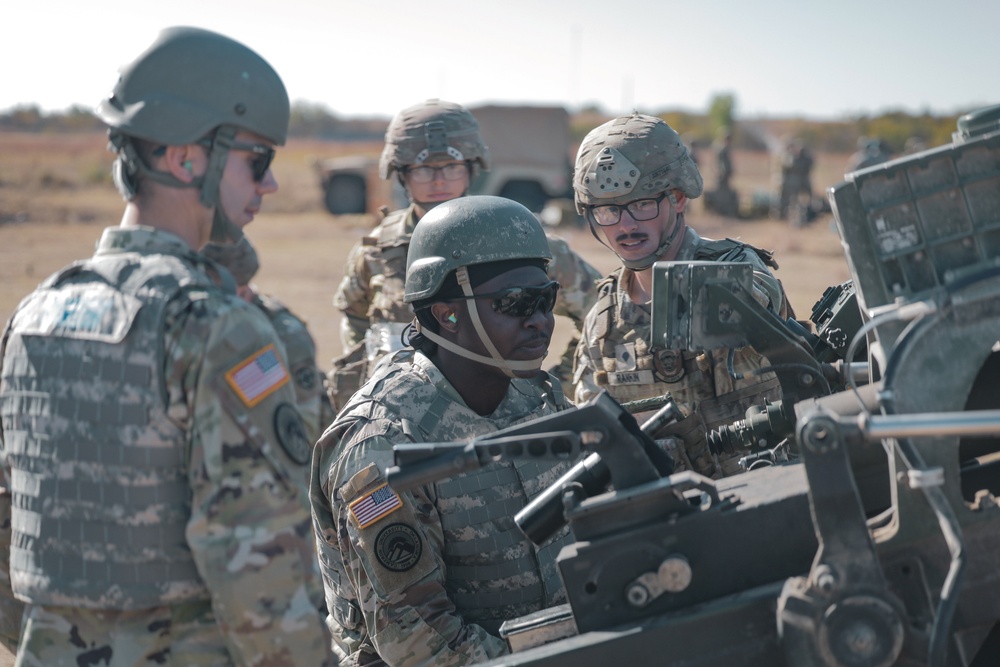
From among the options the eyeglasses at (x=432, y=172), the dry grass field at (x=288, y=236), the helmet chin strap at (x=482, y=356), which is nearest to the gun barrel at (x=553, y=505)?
the helmet chin strap at (x=482, y=356)

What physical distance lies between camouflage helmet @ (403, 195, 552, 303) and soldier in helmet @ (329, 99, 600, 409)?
7.81ft

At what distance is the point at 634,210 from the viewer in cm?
516

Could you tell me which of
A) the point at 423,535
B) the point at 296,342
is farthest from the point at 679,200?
the point at 423,535

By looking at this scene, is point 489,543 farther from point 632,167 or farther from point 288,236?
point 288,236

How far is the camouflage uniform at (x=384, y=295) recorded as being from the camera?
6504mm

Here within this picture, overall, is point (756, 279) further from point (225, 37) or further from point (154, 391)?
point (154, 391)

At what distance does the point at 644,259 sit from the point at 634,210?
228 millimetres

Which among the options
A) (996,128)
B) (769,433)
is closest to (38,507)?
(769,433)

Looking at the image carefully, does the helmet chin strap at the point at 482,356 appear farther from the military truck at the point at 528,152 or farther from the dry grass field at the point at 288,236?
the military truck at the point at 528,152

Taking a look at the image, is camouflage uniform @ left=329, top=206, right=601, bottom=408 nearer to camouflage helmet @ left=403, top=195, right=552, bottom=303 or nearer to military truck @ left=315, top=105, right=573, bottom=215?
camouflage helmet @ left=403, top=195, right=552, bottom=303

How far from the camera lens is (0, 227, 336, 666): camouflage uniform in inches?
104

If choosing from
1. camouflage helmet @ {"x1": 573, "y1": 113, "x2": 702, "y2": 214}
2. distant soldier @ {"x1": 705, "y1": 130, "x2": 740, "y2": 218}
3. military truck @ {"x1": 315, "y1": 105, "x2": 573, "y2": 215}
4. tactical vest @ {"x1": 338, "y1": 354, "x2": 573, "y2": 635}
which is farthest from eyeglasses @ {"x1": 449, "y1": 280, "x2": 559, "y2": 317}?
distant soldier @ {"x1": 705, "y1": 130, "x2": 740, "y2": 218}

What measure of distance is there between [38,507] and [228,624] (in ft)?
1.83

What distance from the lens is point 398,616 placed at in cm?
346
